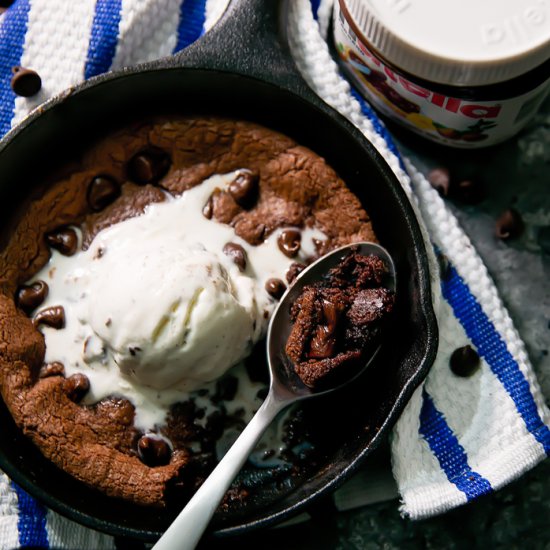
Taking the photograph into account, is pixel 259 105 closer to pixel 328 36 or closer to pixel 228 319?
pixel 328 36

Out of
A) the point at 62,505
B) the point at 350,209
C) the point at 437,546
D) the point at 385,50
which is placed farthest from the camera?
the point at 437,546

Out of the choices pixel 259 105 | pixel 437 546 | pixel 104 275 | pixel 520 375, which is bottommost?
pixel 437 546

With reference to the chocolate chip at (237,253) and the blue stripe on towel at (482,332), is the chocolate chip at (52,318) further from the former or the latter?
the blue stripe on towel at (482,332)

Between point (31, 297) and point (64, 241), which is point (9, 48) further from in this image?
point (31, 297)

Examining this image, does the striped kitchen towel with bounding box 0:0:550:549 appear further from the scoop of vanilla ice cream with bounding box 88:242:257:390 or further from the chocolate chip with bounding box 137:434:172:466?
the scoop of vanilla ice cream with bounding box 88:242:257:390

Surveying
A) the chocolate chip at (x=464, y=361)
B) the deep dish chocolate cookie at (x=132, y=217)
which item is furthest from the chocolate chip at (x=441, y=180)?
the chocolate chip at (x=464, y=361)

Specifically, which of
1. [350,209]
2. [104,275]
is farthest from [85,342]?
[350,209]
